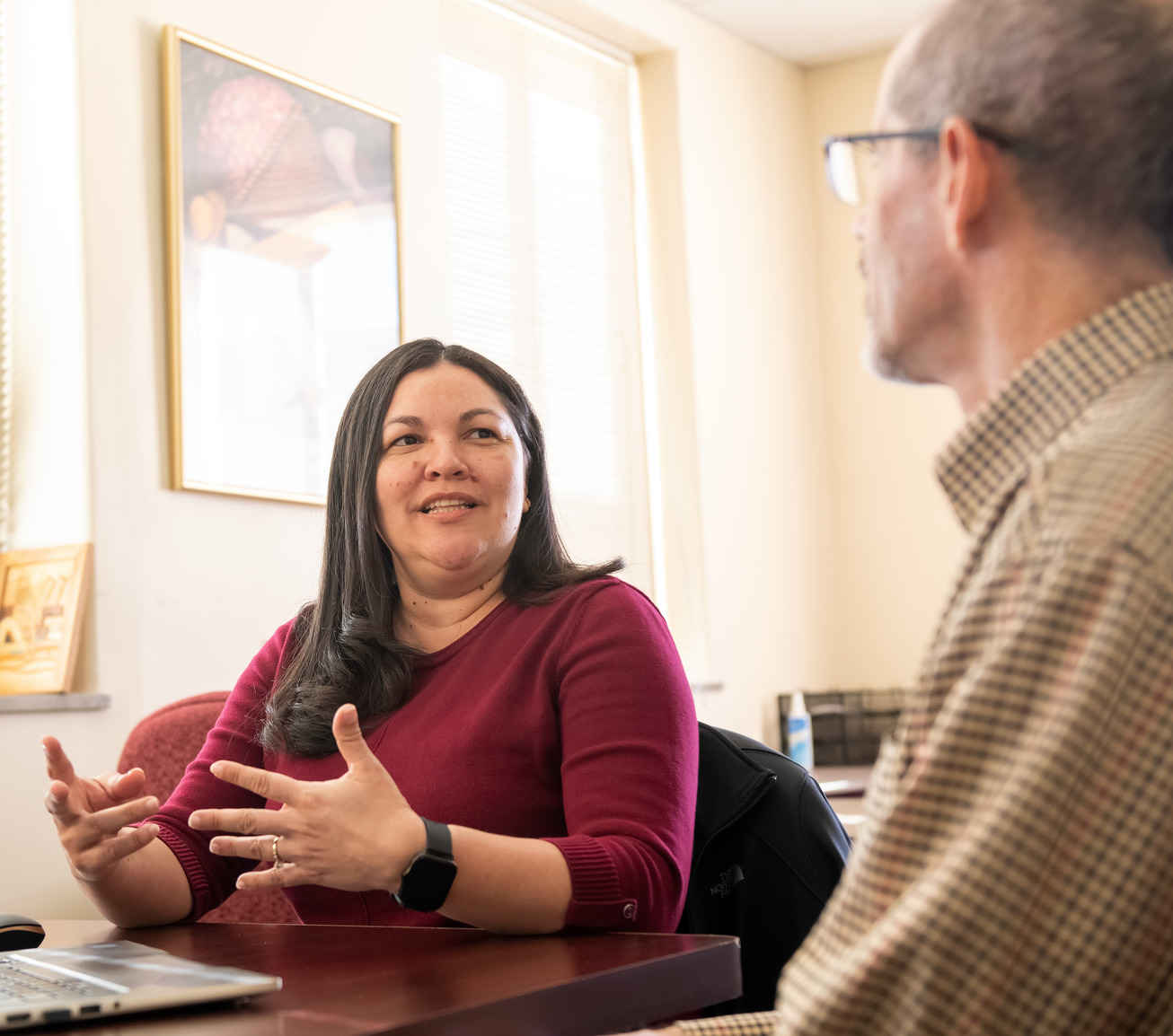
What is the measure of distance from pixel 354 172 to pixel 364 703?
79.7 inches

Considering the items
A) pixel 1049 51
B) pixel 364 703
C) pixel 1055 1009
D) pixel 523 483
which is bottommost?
pixel 1055 1009

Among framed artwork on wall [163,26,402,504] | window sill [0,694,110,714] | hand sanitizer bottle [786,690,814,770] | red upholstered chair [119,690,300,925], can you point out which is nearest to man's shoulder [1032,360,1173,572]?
red upholstered chair [119,690,300,925]

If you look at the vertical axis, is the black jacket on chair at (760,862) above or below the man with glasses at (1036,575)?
below

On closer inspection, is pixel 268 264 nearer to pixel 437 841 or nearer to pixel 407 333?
pixel 407 333

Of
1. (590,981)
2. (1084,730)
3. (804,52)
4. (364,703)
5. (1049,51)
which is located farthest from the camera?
(804,52)

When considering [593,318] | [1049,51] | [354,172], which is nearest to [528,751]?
[1049,51]

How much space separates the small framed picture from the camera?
8.46ft

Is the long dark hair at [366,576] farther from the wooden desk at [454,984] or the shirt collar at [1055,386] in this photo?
the shirt collar at [1055,386]

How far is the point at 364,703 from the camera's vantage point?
5.24 ft

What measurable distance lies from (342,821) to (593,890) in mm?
256

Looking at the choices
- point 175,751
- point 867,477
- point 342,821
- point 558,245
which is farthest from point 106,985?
point 867,477

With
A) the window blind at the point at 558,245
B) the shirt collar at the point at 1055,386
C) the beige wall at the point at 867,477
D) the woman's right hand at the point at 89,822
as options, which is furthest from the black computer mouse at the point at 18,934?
the beige wall at the point at 867,477

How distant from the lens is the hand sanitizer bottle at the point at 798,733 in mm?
4312

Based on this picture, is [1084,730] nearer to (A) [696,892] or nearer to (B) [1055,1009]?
(B) [1055,1009]
